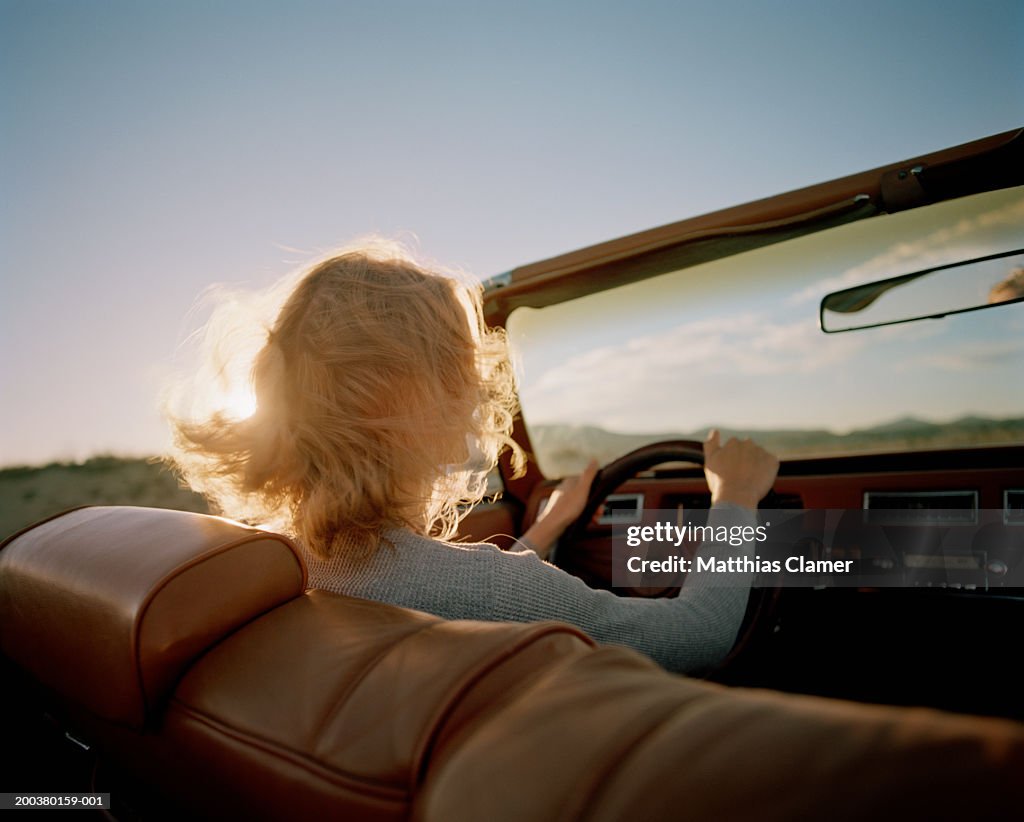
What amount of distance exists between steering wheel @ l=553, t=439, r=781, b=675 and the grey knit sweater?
498 mm

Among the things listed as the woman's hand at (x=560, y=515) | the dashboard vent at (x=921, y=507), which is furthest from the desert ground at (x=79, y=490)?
the dashboard vent at (x=921, y=507)

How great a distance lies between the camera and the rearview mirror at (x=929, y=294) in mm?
2445

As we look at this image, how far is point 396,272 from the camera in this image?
1490mm

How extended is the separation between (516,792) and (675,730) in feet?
0.40

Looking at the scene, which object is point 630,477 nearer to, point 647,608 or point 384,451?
point 647,608

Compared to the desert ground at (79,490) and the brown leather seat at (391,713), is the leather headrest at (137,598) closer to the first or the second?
the brown leather seat at (391,713)

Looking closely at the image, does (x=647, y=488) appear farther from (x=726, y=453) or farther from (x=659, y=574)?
(x=726, y=453)

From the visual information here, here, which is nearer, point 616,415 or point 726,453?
point 726,453

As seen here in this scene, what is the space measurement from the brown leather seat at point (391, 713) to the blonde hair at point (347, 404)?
0.27 metres

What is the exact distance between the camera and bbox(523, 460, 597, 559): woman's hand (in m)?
A: 2.58

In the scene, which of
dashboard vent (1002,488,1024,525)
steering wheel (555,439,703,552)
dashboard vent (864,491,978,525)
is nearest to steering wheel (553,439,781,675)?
steering wheel (555,439,703,552)

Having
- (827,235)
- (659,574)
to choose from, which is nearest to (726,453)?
(659,574)

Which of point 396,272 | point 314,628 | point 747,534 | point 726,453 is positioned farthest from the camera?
point 726,453

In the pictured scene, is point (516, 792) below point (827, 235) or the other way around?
below
